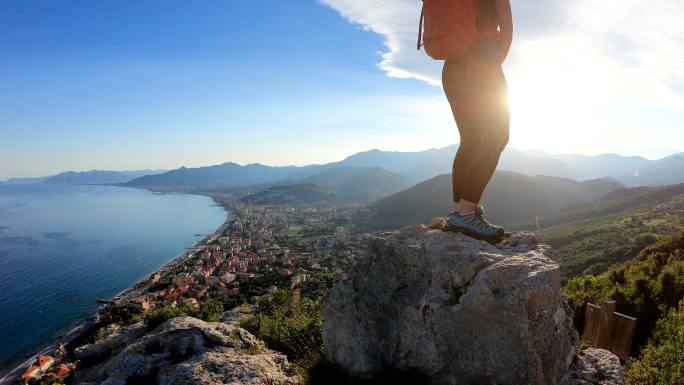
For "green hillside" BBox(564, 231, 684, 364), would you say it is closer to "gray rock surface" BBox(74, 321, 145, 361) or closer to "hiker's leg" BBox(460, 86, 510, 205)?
"hiker's leg" BBox(460, 86, 510, 205)

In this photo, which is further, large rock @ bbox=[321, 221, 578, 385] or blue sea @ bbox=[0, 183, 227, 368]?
blue sea @ bbox=[0, 183, 227, 368]

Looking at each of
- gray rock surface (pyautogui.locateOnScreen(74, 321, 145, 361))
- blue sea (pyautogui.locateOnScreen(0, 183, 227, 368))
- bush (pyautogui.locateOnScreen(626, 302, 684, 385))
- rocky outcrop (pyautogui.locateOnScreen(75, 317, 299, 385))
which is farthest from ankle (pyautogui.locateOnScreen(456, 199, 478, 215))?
blue sea (pyautogui.locateOnScreen(0, 183, 227, 368))

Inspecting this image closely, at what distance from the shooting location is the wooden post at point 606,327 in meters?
5.23

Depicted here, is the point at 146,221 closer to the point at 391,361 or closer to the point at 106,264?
the point at 106,264

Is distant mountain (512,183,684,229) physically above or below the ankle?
below

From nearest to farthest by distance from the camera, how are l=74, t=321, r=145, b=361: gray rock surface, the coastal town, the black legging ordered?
1. the black legging
2. l=74, t=321, r=145, b=361: gray rock surface
3. the coastal town

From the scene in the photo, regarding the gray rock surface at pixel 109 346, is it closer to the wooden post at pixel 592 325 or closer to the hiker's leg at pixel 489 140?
the hiker's leg at pixel 489 140

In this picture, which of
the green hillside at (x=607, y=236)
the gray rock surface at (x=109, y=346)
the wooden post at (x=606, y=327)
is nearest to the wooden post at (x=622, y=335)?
the wooden post at (x=606, y=327)

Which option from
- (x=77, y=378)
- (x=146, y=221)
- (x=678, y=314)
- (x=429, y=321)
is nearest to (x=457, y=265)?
(x=429, y=321)

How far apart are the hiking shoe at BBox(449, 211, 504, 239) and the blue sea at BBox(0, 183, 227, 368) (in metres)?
41.4

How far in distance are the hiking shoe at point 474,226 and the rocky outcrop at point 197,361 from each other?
8.25ft

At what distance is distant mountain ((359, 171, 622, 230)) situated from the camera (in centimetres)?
9446

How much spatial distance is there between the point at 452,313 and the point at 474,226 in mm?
1220

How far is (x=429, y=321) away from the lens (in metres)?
3.54
